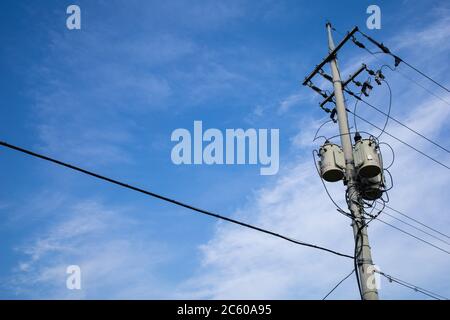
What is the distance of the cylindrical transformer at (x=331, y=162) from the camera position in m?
8.80

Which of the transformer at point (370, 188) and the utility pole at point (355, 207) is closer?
the utility pole at point (355, 207)

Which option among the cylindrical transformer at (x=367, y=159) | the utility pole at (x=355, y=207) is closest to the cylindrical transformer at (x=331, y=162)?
the utility pole at (x=355, y=207)

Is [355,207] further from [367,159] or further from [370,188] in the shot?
[367,159]

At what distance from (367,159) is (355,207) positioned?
91 centimetres

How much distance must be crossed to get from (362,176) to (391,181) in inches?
30.3

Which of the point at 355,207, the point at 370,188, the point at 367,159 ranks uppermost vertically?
the point at 367,159

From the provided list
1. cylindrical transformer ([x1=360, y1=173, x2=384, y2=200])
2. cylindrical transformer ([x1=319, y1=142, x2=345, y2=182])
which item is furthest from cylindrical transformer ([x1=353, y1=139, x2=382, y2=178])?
cylindrical transformer ([x1=319, y1=142, x2=345, y2=182])

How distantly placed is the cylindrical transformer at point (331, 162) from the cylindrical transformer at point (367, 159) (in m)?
0.30

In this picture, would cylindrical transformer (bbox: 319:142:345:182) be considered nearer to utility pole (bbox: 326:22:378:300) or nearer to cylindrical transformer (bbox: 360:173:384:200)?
utility pole (bbox: 326:22:378:300)

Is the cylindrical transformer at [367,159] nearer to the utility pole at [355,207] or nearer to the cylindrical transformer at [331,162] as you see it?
the utility pole at [355,207]

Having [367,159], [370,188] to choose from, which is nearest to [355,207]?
[370,188]

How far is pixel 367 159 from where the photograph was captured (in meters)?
8.48
